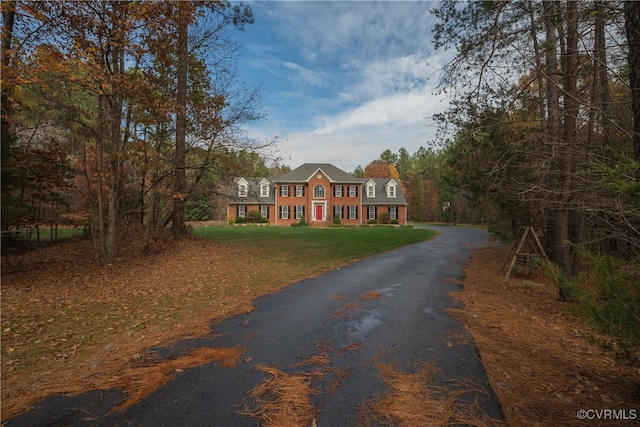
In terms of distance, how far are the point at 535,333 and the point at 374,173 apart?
193 ft

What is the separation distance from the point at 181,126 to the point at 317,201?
24786 mm

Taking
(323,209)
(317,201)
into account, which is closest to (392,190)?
(323,209)

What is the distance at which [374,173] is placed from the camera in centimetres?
6209

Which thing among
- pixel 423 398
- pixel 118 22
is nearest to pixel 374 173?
pixel 118 22

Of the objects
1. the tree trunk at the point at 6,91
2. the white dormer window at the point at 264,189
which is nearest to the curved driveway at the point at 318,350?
the tree trunk at the point at 6,91

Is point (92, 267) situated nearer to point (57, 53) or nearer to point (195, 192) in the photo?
point (195, 192)

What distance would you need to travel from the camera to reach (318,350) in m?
3.81

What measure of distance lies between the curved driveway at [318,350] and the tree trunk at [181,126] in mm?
6967

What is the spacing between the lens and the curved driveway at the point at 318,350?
8.58 ft

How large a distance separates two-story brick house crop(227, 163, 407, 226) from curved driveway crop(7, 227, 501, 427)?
28.1 meters

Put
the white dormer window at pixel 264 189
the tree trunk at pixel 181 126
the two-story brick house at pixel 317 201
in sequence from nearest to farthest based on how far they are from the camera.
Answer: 1. the tree trunk at pixel 181 126
2. the two-story brick house at pixel 317 201
3. the white dormer window at pixel 264 189

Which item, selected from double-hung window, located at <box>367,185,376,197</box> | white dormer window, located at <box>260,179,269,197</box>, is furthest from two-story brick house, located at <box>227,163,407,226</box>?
double-hung window, located at <box>367,185,376,197</box>

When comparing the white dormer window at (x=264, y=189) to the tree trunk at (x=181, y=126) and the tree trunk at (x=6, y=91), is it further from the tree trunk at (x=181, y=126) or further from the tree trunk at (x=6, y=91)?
the tree trunk at (x=6, y=91)

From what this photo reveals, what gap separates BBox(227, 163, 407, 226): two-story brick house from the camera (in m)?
Result: 35.2
